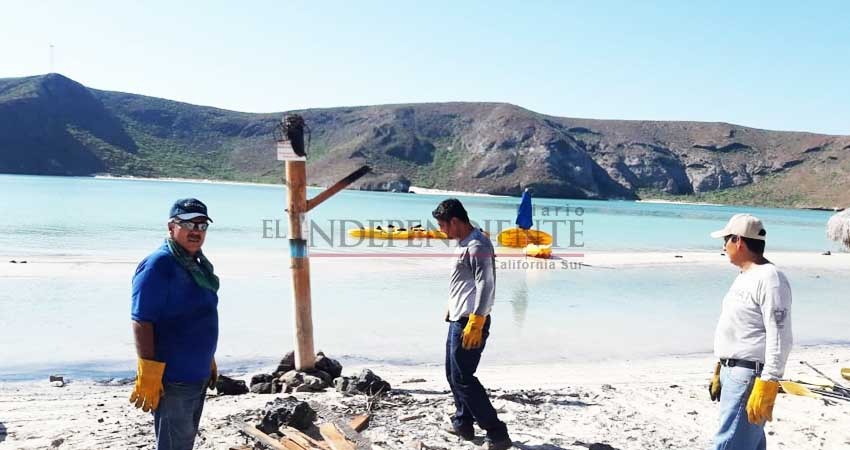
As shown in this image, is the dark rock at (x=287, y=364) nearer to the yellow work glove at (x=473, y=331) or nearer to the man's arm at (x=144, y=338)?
the yellow work glove at (x=473, y=331)

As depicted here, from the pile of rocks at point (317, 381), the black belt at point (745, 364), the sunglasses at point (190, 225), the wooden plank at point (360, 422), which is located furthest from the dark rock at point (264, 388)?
the black belt at point (745, 364)

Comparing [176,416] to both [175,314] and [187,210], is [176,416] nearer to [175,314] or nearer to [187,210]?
[175,314]

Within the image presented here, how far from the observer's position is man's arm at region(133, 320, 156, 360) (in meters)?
3.06

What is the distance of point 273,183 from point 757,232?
132 m

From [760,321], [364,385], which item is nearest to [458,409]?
[364,385]

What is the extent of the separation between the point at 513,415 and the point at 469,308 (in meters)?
1.40

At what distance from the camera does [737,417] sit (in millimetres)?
3357

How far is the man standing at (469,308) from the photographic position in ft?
14.9

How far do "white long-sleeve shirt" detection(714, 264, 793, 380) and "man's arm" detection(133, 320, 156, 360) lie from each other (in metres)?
2.84

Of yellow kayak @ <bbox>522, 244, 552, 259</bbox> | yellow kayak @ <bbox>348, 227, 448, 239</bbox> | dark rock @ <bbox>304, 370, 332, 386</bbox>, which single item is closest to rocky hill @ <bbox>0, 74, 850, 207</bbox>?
yellow kayak @ <bbox>348, 227, 448, 239</bbox>

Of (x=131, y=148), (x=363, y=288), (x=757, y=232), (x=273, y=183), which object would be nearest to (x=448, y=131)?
(x=273, y=183)

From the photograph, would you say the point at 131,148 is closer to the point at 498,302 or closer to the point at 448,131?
the point at 448,131

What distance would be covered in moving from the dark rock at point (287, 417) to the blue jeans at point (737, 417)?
276 cm

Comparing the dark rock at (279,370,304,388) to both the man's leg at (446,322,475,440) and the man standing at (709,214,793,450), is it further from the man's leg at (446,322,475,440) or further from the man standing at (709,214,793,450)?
the man standing at (709,214,793,450)
